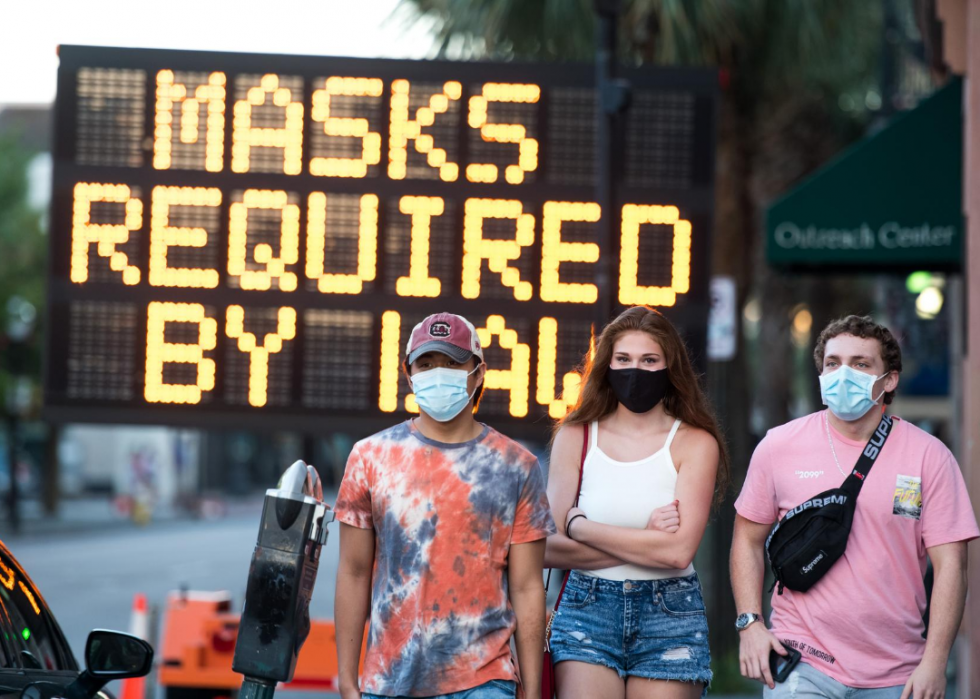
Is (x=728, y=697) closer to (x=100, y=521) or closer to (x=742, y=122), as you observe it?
(x=742, y=122)

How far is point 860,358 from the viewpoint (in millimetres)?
4344

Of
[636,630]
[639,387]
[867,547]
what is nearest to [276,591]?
[636,630]

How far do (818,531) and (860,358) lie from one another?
0.55 m

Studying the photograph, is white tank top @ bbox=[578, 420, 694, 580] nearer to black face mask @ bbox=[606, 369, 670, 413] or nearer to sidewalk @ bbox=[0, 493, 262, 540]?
black face mask @ bbox=[606, 369, 670, 413]

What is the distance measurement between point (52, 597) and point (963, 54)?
13.6 metres

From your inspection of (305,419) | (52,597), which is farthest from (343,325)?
(52,597)

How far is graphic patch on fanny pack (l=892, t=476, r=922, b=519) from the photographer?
4207 mm

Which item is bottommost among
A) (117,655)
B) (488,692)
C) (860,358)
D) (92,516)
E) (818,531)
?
(92,516)

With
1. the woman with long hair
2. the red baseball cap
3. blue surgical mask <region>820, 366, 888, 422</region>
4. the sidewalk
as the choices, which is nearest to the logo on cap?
the red baseball cap

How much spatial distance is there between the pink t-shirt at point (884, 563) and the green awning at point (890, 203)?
574 cm

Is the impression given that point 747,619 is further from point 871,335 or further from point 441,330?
point 441,330

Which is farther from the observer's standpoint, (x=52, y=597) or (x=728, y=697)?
(x=52, y=597)

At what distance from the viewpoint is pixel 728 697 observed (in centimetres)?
1097

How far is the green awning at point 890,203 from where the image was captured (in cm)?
974
